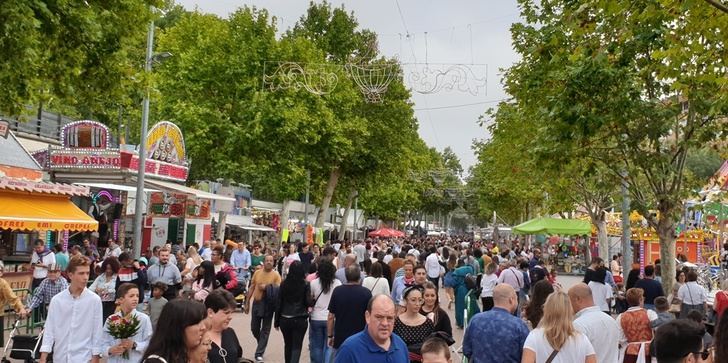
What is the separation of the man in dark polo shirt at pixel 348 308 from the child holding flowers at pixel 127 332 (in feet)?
8.68

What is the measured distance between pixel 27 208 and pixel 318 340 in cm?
983

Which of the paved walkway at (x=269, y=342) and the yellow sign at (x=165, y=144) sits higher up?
the yellow sign at (x=165, y=144)

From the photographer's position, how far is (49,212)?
736 inches

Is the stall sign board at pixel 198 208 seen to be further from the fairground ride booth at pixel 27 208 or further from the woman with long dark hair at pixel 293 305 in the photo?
the woman with long dark hair at pixel 293 305

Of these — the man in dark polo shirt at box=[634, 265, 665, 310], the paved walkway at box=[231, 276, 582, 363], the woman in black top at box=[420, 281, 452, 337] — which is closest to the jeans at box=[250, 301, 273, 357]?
the paved walkway at box=[231, 276, 582, 363]

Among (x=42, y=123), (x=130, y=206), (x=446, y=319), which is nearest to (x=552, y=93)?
(x=446, y=319)

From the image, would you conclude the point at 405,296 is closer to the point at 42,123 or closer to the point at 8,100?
the point at 8,100

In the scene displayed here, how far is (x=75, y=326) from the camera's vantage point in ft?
24.4

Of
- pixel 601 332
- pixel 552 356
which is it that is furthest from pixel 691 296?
pixel 552 356

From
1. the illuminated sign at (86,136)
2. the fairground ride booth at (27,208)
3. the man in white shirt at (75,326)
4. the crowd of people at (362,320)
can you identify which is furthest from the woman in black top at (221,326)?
the illuminated sign at (86,136)

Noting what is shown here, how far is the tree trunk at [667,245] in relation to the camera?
1445 cm

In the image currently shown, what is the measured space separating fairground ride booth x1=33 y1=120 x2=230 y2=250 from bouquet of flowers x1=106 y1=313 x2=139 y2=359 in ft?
61.9

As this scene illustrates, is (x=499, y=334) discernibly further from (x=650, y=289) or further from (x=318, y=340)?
(x=650, y=289)

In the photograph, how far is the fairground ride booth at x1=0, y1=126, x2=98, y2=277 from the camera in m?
17.5
